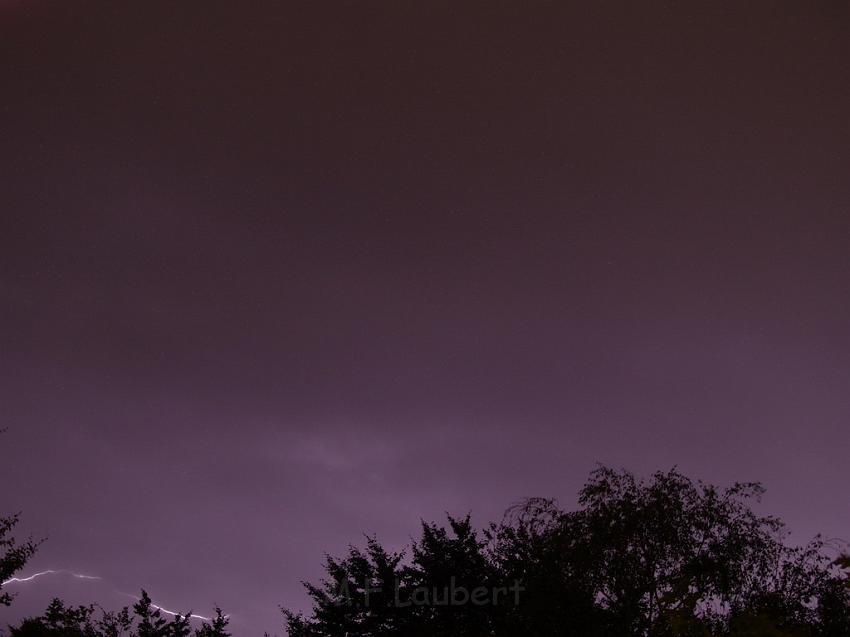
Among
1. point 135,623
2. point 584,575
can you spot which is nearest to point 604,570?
point 584,575

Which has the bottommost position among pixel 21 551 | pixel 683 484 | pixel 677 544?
pixel 21 551

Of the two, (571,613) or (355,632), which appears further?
(355,632)

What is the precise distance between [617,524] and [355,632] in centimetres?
1444

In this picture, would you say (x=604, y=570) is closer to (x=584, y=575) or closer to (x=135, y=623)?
(x=584, y=575)

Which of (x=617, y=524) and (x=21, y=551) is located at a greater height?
(x=617, y=524)

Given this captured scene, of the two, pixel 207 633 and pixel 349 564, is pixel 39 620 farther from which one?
pixel 349 564

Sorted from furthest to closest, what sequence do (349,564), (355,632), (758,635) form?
1. (349,564)
2. (355,632)
3. (758,635)

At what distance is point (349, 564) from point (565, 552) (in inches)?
542

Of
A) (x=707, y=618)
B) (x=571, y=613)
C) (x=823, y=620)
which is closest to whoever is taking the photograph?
(x=571, y=613)

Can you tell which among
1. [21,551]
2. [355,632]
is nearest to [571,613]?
[355,632]

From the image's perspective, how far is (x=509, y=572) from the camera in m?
26.5

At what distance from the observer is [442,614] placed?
31.0 metres

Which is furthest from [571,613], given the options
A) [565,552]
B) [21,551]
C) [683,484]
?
[21,551]

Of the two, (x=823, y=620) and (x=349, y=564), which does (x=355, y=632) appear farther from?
(x=823, y=620)
